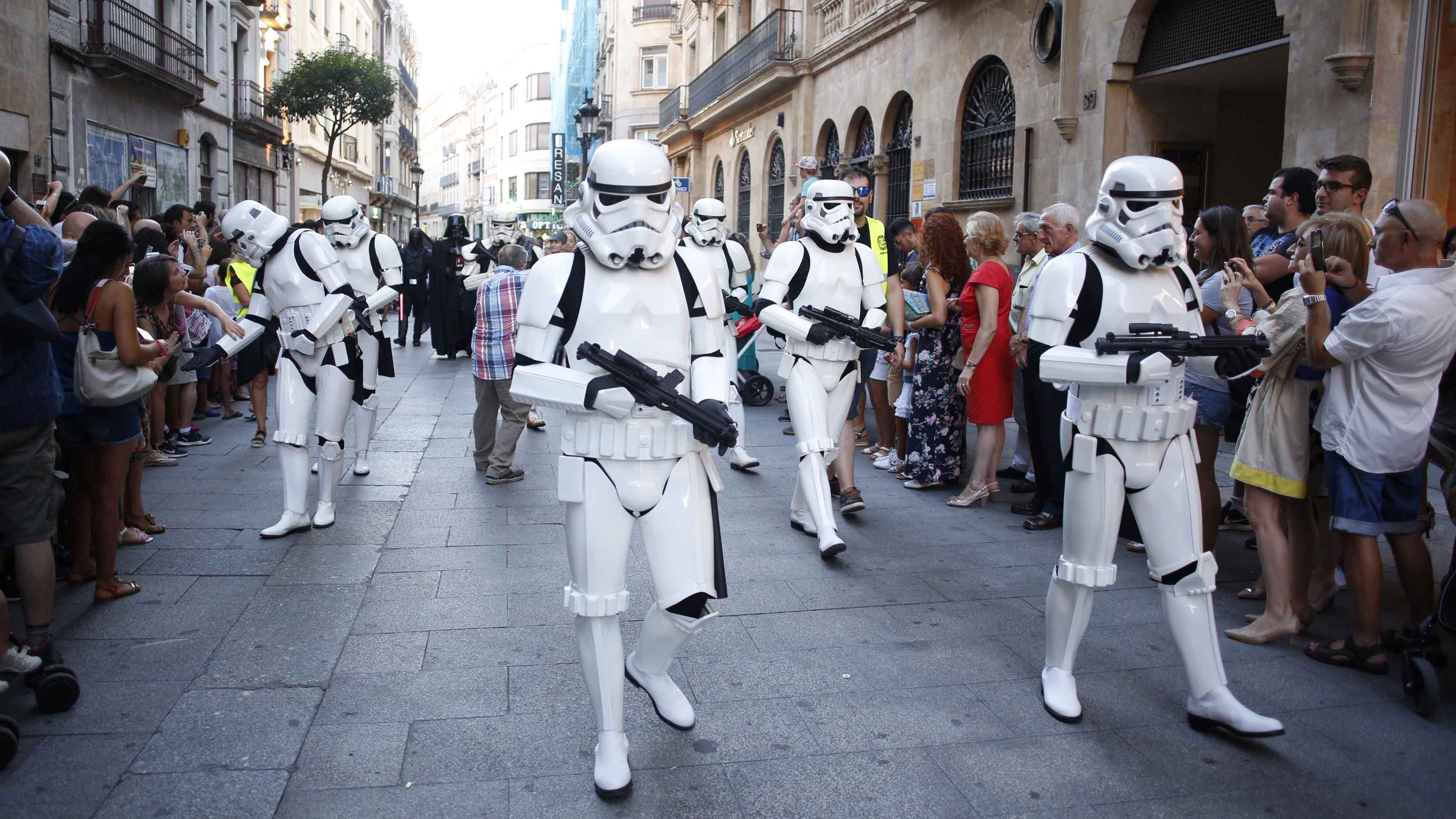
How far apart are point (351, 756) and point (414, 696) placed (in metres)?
0.51

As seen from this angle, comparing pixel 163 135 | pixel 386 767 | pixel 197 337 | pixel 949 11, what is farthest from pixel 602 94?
pixel 386 767

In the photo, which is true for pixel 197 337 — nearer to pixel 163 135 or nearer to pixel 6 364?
pixel 6 364

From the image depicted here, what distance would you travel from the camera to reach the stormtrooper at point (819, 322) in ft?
19.9

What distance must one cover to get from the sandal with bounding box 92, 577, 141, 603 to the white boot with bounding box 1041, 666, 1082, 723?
4.19 metres

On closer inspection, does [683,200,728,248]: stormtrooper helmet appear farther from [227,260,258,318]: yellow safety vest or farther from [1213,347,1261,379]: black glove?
[1213,347,1261,379]: black glove

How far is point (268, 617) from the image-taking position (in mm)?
4891

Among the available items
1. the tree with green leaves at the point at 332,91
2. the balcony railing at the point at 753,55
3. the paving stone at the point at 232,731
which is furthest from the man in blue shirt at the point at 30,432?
the tree with green leaves at the point at 332,91

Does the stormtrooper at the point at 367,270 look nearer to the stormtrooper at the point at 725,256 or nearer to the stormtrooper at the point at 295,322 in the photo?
the stormtrooper at the point at 295,322

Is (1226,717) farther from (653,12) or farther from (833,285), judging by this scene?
(653,12)

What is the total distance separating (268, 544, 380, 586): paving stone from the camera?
5543 millimetres


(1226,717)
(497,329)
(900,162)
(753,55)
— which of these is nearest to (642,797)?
(1226,717)

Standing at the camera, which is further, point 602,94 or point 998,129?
point 602,94

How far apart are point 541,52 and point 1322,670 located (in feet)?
259

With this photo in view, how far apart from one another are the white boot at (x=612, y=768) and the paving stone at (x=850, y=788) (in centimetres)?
33
